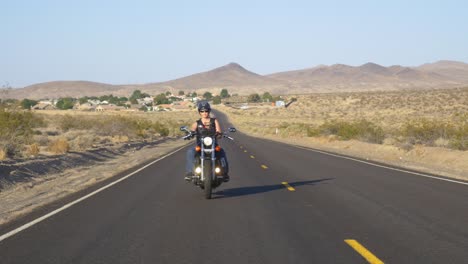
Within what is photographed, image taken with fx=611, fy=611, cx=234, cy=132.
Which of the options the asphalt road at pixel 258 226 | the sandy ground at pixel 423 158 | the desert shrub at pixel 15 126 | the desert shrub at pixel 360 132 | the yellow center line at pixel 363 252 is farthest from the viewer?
the desert shrub at pixel 360 132

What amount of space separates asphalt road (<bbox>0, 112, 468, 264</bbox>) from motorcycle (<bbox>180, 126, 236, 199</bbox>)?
0.44 meters

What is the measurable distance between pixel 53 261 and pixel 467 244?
220 inches

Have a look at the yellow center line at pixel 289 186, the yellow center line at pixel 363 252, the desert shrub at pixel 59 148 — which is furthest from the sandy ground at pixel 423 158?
the desert shrub at pixel 59 148

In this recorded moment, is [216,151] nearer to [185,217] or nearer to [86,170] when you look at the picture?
[185,217]

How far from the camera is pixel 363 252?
26.2 feet

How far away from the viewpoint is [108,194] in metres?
15.0

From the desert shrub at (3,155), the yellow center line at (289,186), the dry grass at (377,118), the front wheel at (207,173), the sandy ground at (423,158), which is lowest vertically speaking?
the dry grass at (377,118)

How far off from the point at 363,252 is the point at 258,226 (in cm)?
243

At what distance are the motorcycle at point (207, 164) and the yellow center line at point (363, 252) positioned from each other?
509 centimetres

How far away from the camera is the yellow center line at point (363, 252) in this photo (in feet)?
24.7

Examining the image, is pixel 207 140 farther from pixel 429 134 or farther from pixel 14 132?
pixel 429 134

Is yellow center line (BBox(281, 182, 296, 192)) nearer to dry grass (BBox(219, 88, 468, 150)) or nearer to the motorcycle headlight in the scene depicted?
the motorcycle headlight

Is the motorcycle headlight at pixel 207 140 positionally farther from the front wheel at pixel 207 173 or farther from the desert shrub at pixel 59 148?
the desert shrub at pixel 59 148

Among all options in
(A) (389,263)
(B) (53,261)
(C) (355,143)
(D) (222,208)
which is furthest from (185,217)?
(C) (355,143)
